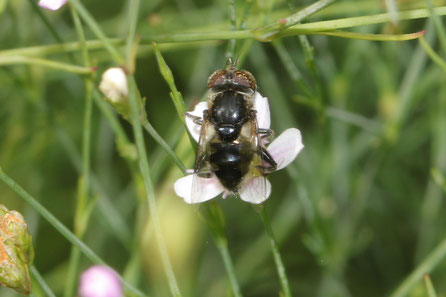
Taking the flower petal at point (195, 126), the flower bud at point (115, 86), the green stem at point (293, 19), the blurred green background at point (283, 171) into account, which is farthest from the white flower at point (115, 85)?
the blurred green background at point (283, 171)

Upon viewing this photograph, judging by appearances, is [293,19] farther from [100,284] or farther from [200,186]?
[100,284]

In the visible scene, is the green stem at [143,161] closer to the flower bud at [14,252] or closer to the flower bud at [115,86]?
the flower bud at [115,86]

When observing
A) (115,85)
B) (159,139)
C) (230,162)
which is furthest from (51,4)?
(230,162)

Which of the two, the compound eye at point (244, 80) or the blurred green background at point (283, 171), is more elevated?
the blurred green background at point (283, 171)

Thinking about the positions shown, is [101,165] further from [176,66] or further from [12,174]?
[176,66]

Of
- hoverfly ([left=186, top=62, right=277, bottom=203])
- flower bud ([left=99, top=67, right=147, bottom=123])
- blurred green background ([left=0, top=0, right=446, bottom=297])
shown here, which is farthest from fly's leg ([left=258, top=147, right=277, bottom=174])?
blurred green background ([left=0, top=0, right=446, bottom=297])

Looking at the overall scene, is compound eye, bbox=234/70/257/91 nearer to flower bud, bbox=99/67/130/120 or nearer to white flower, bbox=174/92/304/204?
white flower, bbox=174/92/304/204
